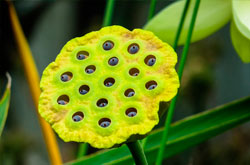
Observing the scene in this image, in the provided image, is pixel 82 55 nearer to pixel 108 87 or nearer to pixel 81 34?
pixel 108 87

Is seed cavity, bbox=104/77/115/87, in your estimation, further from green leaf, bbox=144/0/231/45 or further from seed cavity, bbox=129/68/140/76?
green leaf, bbox=144/0/231/45

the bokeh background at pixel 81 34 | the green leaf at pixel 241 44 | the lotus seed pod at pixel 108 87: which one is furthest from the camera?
the bokeh background at pixel 81 34

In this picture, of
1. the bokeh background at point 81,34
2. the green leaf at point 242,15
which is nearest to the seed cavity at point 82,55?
A: the green leaf at point 242,15

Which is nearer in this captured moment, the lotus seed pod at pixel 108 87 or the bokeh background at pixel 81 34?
the lotus seed pod at pixel 108 87

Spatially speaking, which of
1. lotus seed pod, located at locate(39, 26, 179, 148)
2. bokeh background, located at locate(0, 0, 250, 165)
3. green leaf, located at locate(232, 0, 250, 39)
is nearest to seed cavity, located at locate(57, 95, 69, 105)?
lotus seed pod, located at locate(39, 26, 179, 148)

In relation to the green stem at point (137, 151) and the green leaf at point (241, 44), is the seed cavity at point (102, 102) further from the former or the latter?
the green leaf at point (241, 44)

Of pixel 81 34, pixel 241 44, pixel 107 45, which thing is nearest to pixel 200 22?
pixel 241 44
